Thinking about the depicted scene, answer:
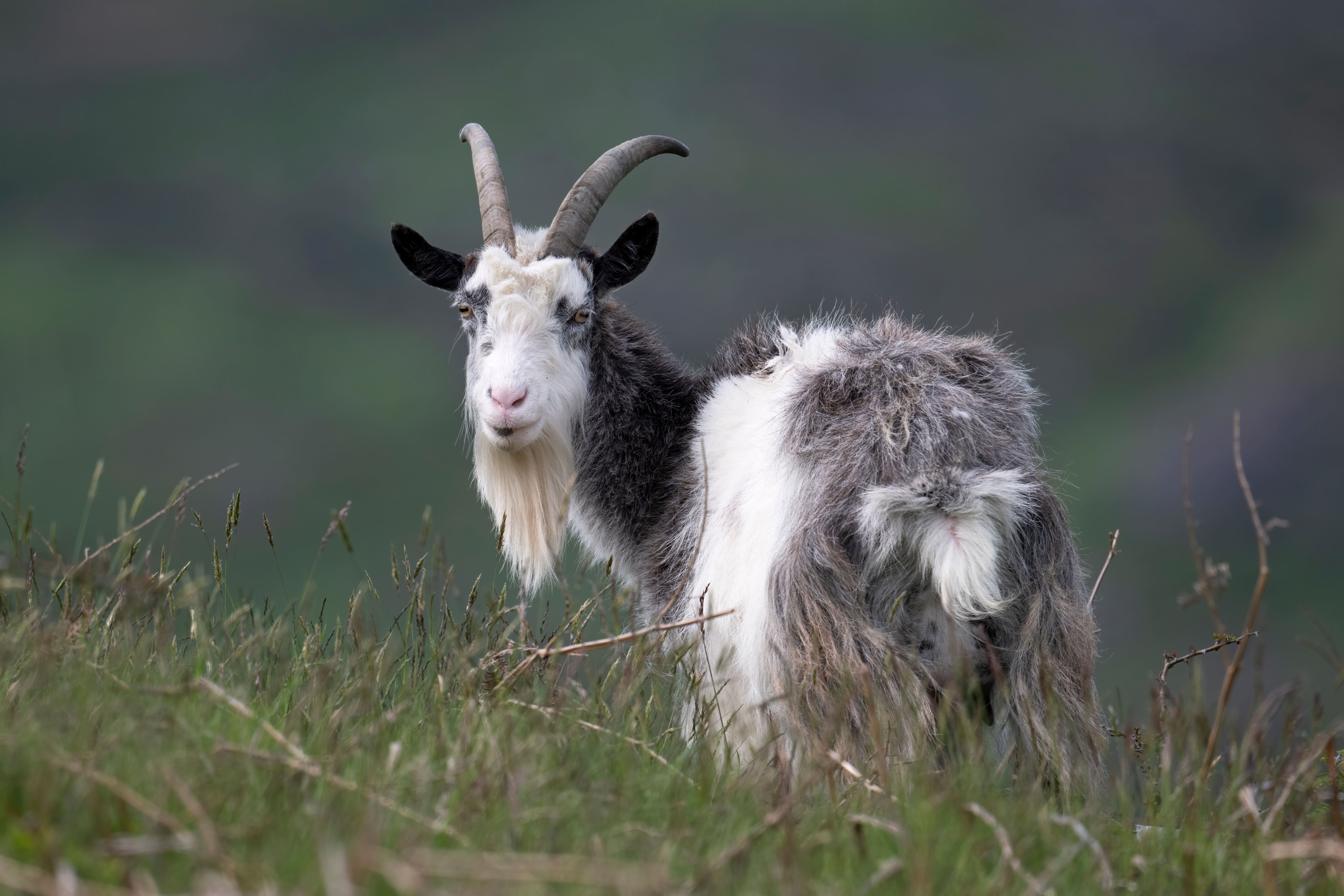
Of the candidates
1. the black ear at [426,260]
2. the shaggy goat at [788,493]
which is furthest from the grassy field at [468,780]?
the black ear at [426,260]

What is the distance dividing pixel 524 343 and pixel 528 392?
0.20 metres

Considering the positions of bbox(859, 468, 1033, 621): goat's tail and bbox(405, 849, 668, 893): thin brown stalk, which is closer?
bbox(405, 849, 668, 893): thin brown stalk

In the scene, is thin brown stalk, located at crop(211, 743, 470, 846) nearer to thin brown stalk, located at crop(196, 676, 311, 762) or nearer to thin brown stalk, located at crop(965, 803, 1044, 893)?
thin brown stalk, located at crop(196, 676, 311, 762)

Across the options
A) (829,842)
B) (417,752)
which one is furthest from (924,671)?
(417,752)

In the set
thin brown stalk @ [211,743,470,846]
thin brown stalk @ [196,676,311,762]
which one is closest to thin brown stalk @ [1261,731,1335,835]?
thin brown stalk @ [211,743,470,846]

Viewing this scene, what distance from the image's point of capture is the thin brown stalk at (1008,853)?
5.12ft

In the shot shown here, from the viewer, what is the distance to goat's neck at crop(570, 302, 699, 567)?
12.9 ft

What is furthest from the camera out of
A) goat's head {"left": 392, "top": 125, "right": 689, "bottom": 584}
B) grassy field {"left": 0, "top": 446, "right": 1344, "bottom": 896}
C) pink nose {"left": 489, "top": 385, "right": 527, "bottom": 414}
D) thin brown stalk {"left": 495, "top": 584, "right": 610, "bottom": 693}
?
goat's head {"left": 392, "top": 125, "right": 689, "bottom": 584}

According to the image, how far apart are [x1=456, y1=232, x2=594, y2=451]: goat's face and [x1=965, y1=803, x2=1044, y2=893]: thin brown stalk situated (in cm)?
217

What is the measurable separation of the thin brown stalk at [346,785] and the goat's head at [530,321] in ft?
6.00

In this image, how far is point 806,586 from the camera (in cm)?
283

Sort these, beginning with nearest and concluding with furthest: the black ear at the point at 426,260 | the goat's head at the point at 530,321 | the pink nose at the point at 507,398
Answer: the pink nose at the point at 507,398
the goat's head at the point at 530,321
the black ear at the point at 426,260

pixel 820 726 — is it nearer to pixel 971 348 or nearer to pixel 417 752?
pixel 417 752

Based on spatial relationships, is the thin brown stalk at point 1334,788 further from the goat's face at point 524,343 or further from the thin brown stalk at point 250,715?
the goat's face at point 524,343
